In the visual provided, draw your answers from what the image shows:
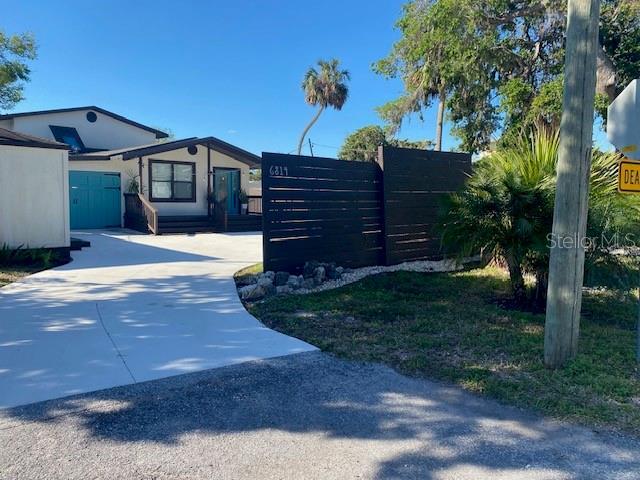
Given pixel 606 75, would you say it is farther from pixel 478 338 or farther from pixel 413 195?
pixel 478 338

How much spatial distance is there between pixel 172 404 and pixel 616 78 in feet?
40.8

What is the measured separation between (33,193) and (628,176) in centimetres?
1026

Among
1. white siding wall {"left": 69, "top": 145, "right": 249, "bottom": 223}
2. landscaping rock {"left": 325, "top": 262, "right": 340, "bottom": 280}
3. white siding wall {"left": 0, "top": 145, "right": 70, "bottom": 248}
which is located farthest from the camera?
white siding wall {"left": 69, "top": 145, "right": 249, "bottom": 223}

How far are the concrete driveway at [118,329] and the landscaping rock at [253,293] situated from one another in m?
0.18

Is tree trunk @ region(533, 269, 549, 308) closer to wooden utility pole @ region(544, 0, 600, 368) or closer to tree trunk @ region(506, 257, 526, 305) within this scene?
tree trunk @ region(506, 257, 526, 305)

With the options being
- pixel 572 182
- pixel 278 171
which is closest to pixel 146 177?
pixel 278 171

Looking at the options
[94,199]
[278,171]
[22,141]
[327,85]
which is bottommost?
[94,199]

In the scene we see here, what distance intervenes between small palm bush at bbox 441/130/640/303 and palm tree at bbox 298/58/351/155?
30415 mm

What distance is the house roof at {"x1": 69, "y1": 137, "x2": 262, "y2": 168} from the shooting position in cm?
1722

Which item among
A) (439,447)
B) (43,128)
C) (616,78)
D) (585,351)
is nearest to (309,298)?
(585,351)

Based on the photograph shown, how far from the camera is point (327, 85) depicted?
3559cm

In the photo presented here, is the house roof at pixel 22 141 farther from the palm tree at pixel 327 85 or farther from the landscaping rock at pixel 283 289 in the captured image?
the palm tree at pixel 327 85

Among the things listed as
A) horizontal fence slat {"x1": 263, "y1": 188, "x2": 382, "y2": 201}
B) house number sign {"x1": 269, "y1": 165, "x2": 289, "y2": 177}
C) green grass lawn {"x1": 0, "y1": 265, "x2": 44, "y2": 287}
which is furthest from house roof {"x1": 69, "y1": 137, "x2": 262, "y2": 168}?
house number sign {"x1": 269, "y1": 165, "x2": 289, "y2": 177}

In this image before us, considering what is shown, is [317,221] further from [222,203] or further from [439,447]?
[222,203]
